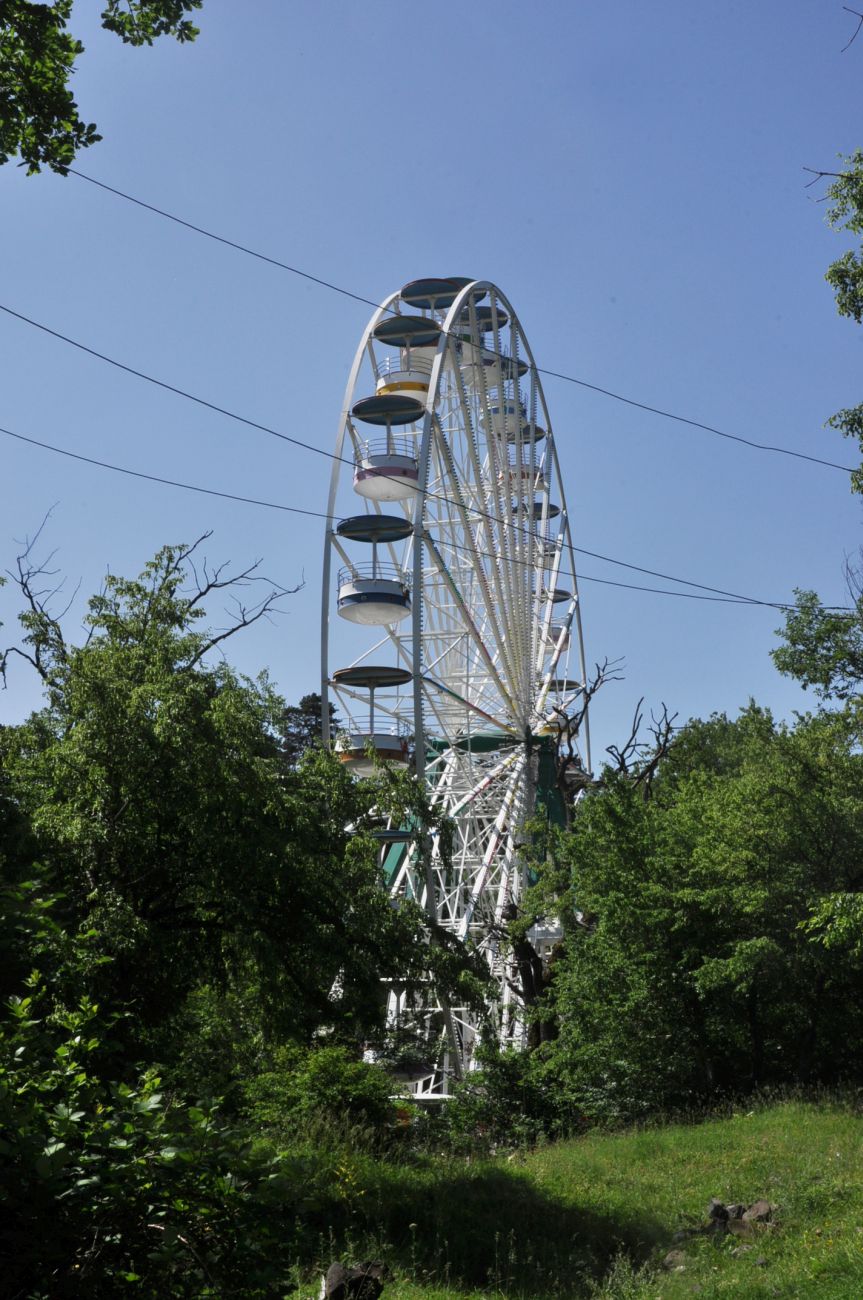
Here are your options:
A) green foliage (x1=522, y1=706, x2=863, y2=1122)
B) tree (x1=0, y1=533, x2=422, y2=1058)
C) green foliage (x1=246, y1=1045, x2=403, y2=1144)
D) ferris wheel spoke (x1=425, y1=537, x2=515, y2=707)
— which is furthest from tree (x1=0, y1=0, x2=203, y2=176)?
ferris wheel spoke (x1=425, y1=537, x2=515, y2=707)

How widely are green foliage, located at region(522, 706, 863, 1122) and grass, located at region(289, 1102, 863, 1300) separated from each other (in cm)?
322

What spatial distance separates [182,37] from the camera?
8.70 m

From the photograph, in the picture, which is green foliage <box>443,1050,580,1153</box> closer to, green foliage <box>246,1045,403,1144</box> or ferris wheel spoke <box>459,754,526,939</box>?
green foliage <box>246,1045,403,1144</box>

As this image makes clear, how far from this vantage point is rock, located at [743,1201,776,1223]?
11.3 m

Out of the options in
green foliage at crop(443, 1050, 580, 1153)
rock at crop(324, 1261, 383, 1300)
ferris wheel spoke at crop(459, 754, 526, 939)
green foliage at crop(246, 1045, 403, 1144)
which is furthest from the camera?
ferris wheel spoke at crop(459, 754, 526, 939)

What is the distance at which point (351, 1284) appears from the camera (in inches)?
319

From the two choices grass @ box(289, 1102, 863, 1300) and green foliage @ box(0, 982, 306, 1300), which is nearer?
green foliage @ box(0, 982, 306, 1300)

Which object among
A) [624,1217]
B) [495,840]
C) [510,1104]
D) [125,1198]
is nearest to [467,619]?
[495,840]

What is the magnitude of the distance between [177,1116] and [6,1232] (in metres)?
0.97

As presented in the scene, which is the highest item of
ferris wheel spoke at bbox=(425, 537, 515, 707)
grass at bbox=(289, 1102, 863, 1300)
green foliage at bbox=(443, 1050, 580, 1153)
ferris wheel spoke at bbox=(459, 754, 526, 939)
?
ferris wheel spoke at bbox=(425, 537, 515, 707)

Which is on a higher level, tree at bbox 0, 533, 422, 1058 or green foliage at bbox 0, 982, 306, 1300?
tree at bbox 0, 533, 422, 1058

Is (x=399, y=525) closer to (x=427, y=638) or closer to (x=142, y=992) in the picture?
(x=427, y=638)

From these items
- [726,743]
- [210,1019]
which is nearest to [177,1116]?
[210,1019]

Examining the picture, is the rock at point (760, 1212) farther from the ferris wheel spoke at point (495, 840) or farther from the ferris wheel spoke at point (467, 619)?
the ferris wheel spoke at point (467, 619)
